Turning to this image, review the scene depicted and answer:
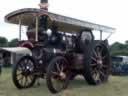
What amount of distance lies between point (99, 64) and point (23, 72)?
2626 millimetres

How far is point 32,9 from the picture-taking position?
11898 millimetres

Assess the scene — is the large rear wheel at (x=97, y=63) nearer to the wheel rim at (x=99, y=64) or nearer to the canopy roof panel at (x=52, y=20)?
the wheel rim at (x=99, y=64)

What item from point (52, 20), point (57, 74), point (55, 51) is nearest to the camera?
point (57, 74)

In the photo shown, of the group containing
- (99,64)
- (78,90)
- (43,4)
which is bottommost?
(78,90)

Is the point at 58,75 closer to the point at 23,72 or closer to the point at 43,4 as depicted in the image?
the point at 23,72

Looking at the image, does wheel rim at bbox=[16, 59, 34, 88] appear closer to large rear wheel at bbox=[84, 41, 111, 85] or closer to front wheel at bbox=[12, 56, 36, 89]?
front wheel at bbox=[12, 56, 36, 89]

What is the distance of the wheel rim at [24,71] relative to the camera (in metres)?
12.0

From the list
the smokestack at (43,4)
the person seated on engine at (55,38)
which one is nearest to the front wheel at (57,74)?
the person seated on engine at (55,38)

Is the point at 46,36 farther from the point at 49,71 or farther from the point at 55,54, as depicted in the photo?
the point at 49,71

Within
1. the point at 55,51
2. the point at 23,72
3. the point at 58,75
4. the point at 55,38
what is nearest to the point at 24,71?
the point at 23,72

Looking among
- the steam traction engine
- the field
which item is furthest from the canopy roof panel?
the field

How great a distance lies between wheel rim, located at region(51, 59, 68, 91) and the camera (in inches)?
442

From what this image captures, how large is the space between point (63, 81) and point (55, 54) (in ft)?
2.64

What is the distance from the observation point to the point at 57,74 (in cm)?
1137
